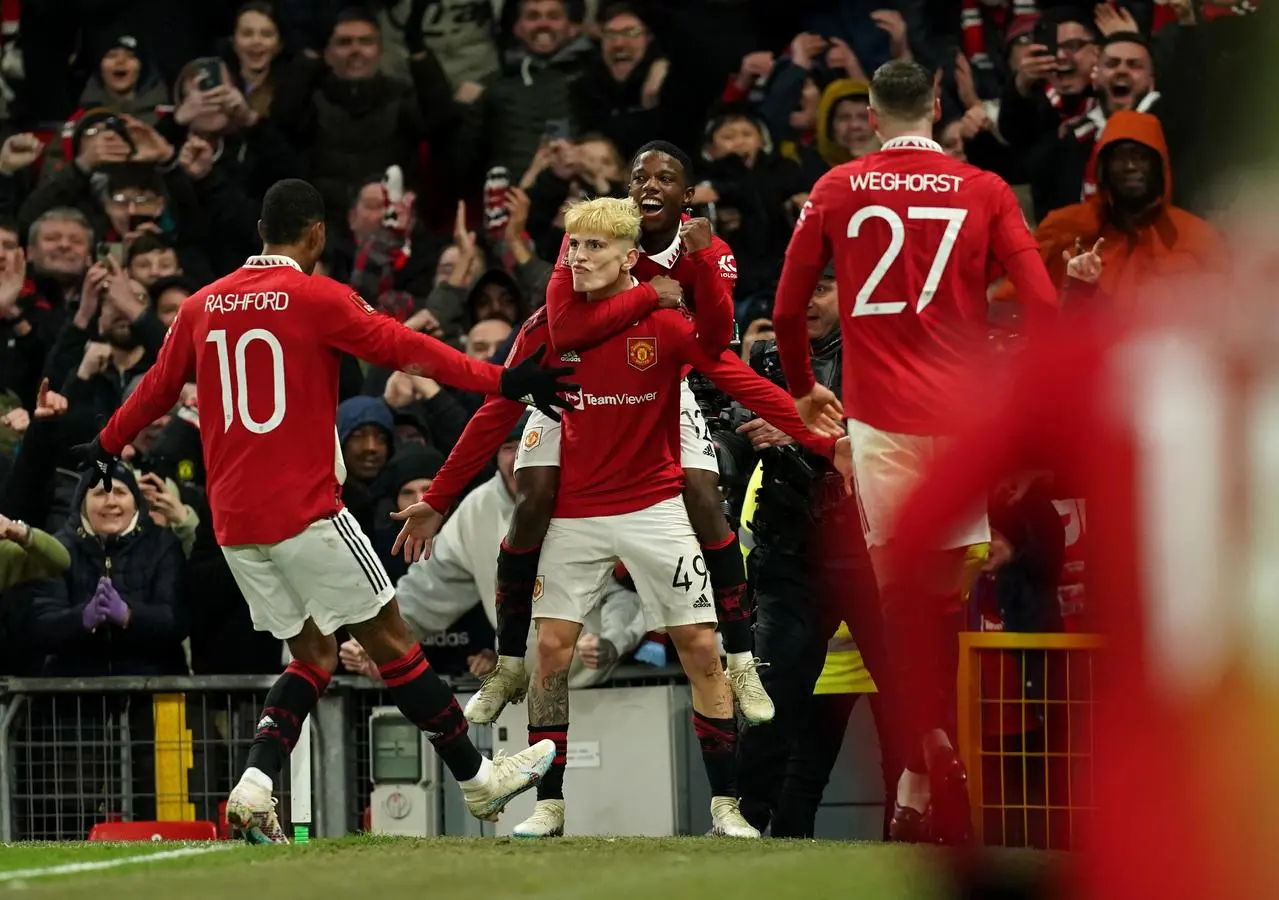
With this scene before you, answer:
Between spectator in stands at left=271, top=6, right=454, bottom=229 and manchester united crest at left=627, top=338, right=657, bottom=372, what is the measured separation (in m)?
6.25

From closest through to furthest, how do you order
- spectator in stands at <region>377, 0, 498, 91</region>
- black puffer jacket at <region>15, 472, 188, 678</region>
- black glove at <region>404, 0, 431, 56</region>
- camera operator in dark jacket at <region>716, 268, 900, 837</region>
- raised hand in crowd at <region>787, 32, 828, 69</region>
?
camera operator in dark jacket at <region>716, 268, 900, 837</region> < black puffer jacket at <region>15, 472, 188, 678</region> < raised hand in crowd at <region>787, 32, 828, 69</region> < spectator in stands at <region>377, 0, 498, 91</region> < black glove at <region>404, 0, 431, 56</region>

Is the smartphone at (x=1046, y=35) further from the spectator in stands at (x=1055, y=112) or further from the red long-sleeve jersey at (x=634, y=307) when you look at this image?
the red long-sleeve jersey at (x=634, y=307)

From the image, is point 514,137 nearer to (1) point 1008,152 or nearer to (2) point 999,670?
(1) point 1008,152

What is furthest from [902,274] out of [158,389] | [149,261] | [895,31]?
[149,261]

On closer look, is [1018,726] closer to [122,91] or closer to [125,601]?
[125,601]

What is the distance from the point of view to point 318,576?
24.7 ft

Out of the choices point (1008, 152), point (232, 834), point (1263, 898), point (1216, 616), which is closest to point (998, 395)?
point (1216, 616)

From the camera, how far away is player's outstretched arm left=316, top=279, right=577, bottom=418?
7.28m

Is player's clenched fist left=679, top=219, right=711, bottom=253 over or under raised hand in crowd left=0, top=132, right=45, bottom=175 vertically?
under

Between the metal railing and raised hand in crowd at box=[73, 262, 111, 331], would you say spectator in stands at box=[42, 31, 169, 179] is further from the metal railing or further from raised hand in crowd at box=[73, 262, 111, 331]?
the metal railing

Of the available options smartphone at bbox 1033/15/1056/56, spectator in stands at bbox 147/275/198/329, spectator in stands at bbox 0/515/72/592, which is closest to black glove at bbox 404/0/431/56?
spectator in stands at bbox 147/275/198/329

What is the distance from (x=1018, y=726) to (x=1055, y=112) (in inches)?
195

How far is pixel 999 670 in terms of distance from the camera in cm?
763

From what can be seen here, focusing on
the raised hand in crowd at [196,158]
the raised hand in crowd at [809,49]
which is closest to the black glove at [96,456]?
the raised hand in crowd at [196,158]
